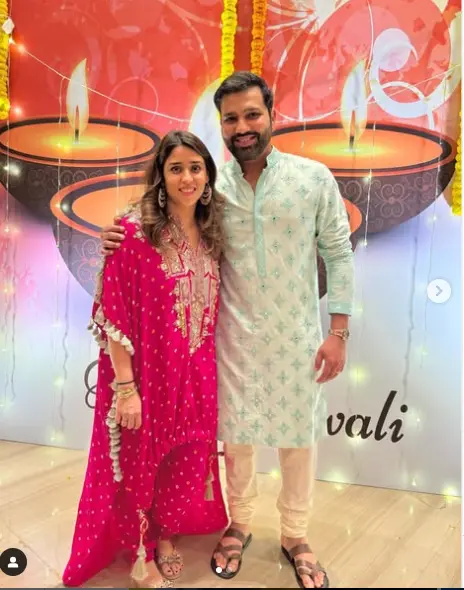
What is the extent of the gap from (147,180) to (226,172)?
0.27 m

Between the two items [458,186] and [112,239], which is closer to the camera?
[112,239]

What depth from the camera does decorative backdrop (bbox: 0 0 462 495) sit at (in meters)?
2.32

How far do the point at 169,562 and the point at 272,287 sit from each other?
94cm

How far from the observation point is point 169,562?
1.76m

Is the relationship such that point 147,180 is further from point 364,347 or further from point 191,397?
point 364,347

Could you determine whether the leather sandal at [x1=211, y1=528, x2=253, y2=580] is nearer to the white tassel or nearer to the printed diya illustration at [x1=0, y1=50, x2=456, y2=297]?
the white tassel

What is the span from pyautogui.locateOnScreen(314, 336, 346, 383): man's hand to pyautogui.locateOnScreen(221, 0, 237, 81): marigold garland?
53.8 inches

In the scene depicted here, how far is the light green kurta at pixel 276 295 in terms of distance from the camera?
167cm

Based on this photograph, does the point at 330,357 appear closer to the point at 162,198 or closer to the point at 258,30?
the point at 162,198

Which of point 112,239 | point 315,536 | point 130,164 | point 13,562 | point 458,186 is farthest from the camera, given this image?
point 130,164

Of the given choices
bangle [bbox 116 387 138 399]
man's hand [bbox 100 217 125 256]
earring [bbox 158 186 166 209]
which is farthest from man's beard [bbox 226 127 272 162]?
bangle [bbox 116 387 138 399]

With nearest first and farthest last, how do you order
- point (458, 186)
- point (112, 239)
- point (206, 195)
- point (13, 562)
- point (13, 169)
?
point (112, 239), point (206, 195), point (13, 562), point (458, 186), point (13, 169)

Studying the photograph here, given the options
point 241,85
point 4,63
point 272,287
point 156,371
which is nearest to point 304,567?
point 156,371

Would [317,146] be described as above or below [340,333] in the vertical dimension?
Result: above
